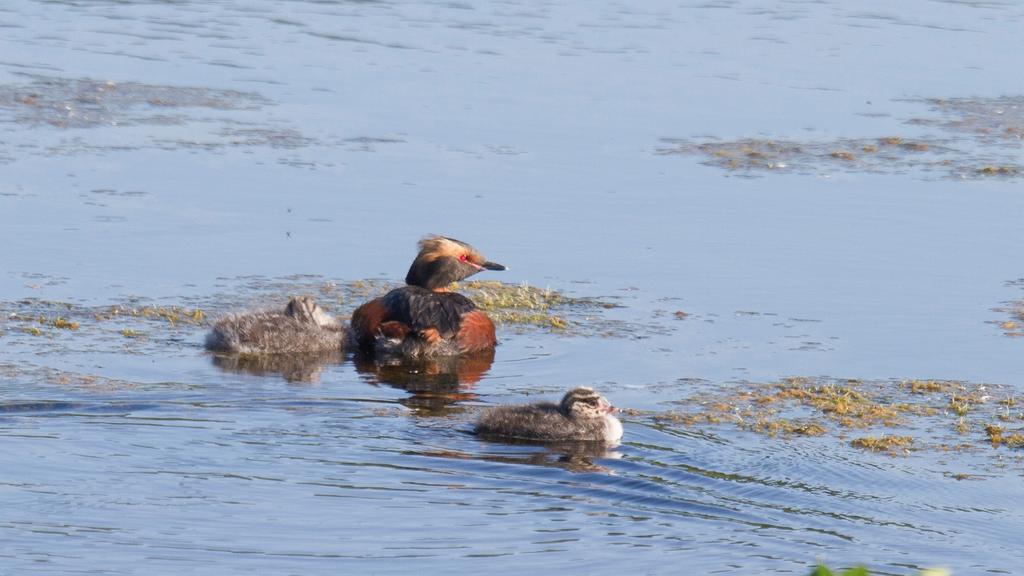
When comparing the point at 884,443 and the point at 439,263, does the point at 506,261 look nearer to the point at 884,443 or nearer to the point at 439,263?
the point at 439,263

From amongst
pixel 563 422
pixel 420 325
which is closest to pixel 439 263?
pixel 420 325

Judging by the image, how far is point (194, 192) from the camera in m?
15.9

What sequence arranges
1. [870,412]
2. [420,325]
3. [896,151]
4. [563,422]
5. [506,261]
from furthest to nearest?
[896,151] < [506,261] < [420,325] < [870,412] < [563,422]

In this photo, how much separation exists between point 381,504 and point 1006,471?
333 cm

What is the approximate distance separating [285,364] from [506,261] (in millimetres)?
2688

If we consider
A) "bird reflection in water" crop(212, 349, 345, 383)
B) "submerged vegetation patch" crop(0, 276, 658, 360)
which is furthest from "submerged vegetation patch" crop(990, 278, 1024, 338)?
"bird reflection in water" crop(212, 349, 345, 383)

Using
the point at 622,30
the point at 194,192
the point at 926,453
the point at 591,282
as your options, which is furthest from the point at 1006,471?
the point at 622,30

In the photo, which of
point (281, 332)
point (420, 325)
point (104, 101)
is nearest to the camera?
point (281, 332)

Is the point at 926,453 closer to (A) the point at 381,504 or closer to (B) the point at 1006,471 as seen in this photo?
(B) the point at 1006,471

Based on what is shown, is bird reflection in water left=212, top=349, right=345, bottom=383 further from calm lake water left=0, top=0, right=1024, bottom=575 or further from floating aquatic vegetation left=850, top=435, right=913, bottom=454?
floating aquatic vegetation left=850, top=435, right=913, bottom=454

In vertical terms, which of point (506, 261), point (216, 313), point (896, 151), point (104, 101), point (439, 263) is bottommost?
point (216, 313)

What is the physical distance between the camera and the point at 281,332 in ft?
40.8

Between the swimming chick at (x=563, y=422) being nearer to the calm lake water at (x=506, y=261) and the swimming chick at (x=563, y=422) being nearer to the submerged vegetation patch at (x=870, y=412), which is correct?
the calm lake water at (x=506, y=261)

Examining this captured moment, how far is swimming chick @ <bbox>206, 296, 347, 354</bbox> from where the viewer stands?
12227 millimetres
